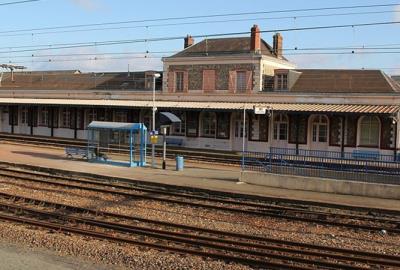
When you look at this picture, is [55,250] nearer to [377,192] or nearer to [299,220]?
[299,220]

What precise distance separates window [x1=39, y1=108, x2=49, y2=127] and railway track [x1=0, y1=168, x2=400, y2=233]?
84.4 feet

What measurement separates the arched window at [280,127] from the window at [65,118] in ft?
60.6

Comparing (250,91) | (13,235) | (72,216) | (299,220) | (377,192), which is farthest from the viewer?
(250,91)

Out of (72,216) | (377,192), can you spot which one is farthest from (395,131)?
(72,216)

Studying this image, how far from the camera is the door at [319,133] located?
33312 millimetres

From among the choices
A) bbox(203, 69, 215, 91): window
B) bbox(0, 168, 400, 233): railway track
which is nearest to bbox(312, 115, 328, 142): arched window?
bbox(203, 69, 215, 91): window

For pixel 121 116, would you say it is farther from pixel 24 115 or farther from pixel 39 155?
pixel 39 155

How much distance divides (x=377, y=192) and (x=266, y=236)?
7.37m

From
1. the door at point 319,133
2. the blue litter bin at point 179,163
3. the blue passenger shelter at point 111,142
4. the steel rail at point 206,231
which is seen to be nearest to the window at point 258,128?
the door at point 319,133

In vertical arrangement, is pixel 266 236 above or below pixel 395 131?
below

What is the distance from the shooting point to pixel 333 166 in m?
21.2

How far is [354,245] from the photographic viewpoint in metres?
11.9

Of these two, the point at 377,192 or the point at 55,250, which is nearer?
the point at 55,250

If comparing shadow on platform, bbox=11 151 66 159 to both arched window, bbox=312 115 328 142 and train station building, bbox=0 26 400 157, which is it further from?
arched window, bbox=312 115 328 142
